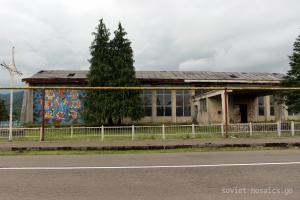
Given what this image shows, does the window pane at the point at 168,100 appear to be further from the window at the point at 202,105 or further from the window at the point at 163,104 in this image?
the window at the point at 202,105

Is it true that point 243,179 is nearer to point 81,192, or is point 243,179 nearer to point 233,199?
point 233,199

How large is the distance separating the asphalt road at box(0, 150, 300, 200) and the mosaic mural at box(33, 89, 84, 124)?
24819mm

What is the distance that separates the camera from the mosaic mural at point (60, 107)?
32.2 m

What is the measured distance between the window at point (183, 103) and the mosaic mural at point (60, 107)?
11.7m

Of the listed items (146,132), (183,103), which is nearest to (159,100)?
(183,103)

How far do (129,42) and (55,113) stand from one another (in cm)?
1219

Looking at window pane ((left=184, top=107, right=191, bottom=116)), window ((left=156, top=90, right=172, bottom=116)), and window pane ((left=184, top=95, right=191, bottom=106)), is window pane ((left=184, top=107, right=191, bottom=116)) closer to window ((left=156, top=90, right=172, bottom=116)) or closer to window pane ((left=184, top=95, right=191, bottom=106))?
window pane ((left=184, top=95, right=191, bottom=106))

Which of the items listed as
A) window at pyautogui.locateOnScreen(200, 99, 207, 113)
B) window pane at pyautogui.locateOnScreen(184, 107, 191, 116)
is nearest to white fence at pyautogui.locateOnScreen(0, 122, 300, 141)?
window at pyautogui.locateOnScreen(200, 99, 207, 113)

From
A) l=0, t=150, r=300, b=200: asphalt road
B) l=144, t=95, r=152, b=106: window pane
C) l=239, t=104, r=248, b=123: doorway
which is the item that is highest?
l=144, t=95, r=152, b=106: window pane

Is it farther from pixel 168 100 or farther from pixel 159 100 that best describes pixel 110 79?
pixel 168 100

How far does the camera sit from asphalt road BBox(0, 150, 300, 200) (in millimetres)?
4617

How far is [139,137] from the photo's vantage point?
14.3 meters

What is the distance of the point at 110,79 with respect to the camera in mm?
27094

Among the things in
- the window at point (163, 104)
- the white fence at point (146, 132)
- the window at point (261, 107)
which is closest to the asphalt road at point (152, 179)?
the white fence at point (146, 132)
